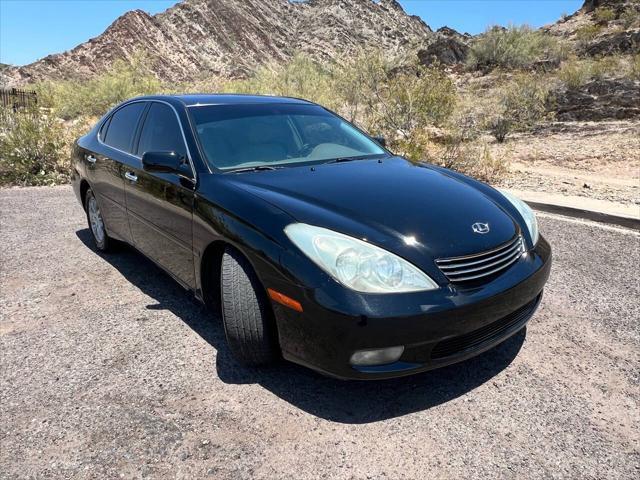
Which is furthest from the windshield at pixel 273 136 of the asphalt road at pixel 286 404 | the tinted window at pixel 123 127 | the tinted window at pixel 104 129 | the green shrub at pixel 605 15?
the green shrub at pixel 605 15

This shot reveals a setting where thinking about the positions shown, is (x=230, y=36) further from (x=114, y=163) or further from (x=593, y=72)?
(x=114, y=163)

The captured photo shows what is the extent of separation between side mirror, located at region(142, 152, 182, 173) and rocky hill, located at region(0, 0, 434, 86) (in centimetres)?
4537

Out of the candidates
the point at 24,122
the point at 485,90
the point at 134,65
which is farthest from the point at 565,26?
the point at 24,122

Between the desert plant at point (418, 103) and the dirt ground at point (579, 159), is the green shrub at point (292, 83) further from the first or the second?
the dirt ground at point (579, 159)

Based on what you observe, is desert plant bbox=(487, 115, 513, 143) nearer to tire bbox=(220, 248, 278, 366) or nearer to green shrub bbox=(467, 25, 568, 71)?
tire bbox=(220, 248, 278, 366)

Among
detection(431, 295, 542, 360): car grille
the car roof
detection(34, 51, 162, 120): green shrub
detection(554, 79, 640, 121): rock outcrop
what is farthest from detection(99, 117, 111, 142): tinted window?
detection(34, 51, 162, 120): green shrub

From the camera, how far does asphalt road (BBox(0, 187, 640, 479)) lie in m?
2.18

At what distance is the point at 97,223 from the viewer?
496 centimetres

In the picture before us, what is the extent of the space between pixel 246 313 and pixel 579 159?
1013cm

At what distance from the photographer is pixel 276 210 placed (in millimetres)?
2557

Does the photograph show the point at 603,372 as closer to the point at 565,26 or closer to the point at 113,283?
the point at 113,283

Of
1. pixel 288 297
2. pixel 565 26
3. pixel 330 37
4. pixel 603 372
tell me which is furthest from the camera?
pixel 330 37

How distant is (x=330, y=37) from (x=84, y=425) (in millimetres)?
70160

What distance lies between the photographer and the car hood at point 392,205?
2447 millimetres
